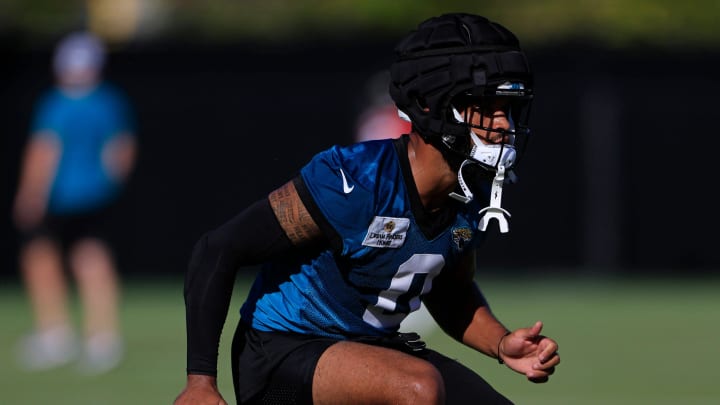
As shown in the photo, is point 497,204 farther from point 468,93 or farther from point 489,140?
point 468,93

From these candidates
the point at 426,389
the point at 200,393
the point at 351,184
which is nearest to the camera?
the point at 426,389

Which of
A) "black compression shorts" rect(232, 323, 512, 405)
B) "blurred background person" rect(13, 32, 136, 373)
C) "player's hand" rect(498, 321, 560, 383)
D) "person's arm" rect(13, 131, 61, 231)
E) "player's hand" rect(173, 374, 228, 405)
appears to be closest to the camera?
"player's hand" rect(173, 374, 228, 405)

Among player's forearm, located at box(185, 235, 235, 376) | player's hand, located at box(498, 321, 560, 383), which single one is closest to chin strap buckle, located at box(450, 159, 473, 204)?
player's hand, located at box(498, 321, 560, 383)

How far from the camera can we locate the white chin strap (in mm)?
4418

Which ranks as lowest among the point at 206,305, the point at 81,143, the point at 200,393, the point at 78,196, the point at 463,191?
the point at 78,196

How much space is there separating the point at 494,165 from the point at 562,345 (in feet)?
20.7

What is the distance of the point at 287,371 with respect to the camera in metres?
4.40

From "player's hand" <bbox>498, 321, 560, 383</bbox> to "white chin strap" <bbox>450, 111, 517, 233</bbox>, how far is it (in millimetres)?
371

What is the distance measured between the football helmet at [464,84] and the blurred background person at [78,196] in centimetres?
581

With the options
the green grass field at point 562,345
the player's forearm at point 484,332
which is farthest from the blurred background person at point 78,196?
the player's forearm at point 484,332

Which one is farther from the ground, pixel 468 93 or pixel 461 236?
pixel 468 93

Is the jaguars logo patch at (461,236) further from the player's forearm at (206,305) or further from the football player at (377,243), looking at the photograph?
the player's forearm at (206,305)

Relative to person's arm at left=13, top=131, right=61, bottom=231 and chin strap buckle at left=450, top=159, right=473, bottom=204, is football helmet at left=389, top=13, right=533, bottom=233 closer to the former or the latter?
chin strap buckle at left=450, top=159, right=473, bottom=204

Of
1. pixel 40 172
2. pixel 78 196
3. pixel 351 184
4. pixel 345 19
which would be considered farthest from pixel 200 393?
pixel 345 19
